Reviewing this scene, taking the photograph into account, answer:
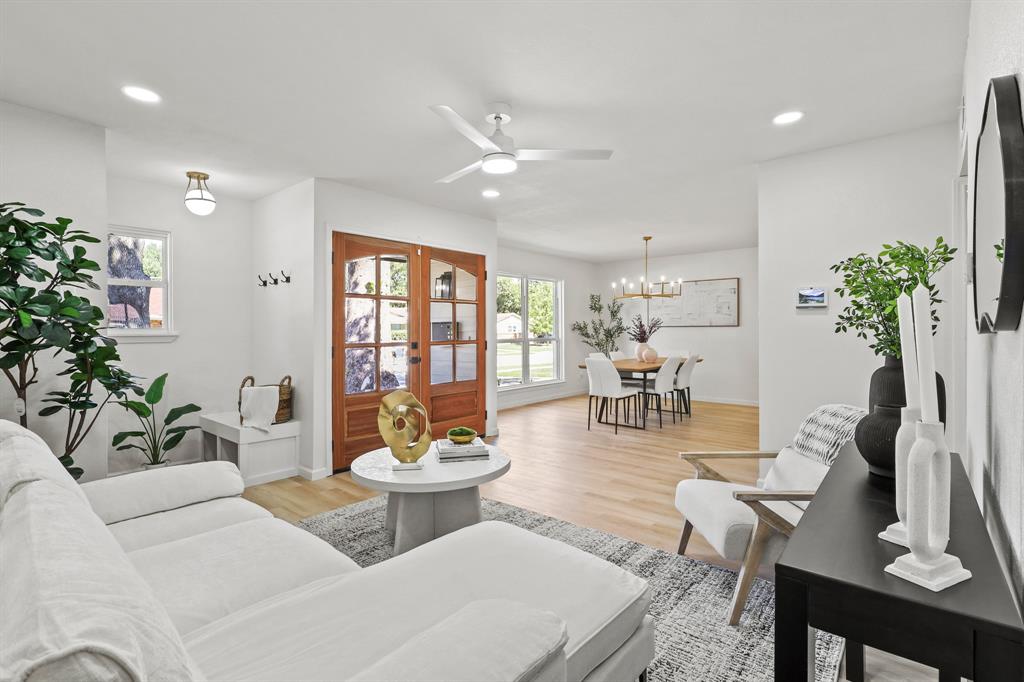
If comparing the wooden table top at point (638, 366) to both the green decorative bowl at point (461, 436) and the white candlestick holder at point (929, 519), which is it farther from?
the white candlestick holder at point (929, 519)

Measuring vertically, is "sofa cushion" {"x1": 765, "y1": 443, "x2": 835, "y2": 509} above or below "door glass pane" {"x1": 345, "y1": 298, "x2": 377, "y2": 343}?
below

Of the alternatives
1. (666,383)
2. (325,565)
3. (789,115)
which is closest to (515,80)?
(789,115)

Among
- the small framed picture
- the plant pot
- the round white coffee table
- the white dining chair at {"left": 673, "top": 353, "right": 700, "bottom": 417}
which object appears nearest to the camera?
the round white coffee table

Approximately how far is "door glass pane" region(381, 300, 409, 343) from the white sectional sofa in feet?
8.83

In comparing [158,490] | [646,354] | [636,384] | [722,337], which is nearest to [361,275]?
[158,490]

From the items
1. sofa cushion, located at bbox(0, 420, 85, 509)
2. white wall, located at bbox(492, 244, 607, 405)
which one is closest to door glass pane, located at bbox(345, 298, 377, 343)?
sofa cushion, located at bbox(0, 420, 85, 509)

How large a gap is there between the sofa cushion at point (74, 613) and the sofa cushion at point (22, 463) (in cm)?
41

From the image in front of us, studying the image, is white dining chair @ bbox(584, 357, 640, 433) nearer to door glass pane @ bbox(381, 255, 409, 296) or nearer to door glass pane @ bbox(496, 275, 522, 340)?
door glass pane @ bbox(496, 275, 522, 340)

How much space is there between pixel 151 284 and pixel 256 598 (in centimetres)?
399

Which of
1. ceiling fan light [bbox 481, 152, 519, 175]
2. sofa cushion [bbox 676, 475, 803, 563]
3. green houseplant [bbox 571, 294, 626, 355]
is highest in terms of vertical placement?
ceiling fan light [bbox 481, 152, 519, 175]

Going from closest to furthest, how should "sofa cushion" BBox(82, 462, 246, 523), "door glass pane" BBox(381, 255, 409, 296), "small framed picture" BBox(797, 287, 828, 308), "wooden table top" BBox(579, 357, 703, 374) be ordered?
"sofa cushion" BBox(82, 462, 246, 523), "small framed picture" BBox(797, 287, 828, 308), "door glass pane" BBox(381, 255, 409, 296), "wooden table top" BBox(579, 357, 703, 374)

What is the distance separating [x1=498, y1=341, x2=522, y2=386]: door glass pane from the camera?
8.07m

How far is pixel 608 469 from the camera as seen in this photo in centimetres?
435

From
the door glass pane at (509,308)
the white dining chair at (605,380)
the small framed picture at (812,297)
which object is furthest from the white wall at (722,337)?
the small framed picture at (812,297)
